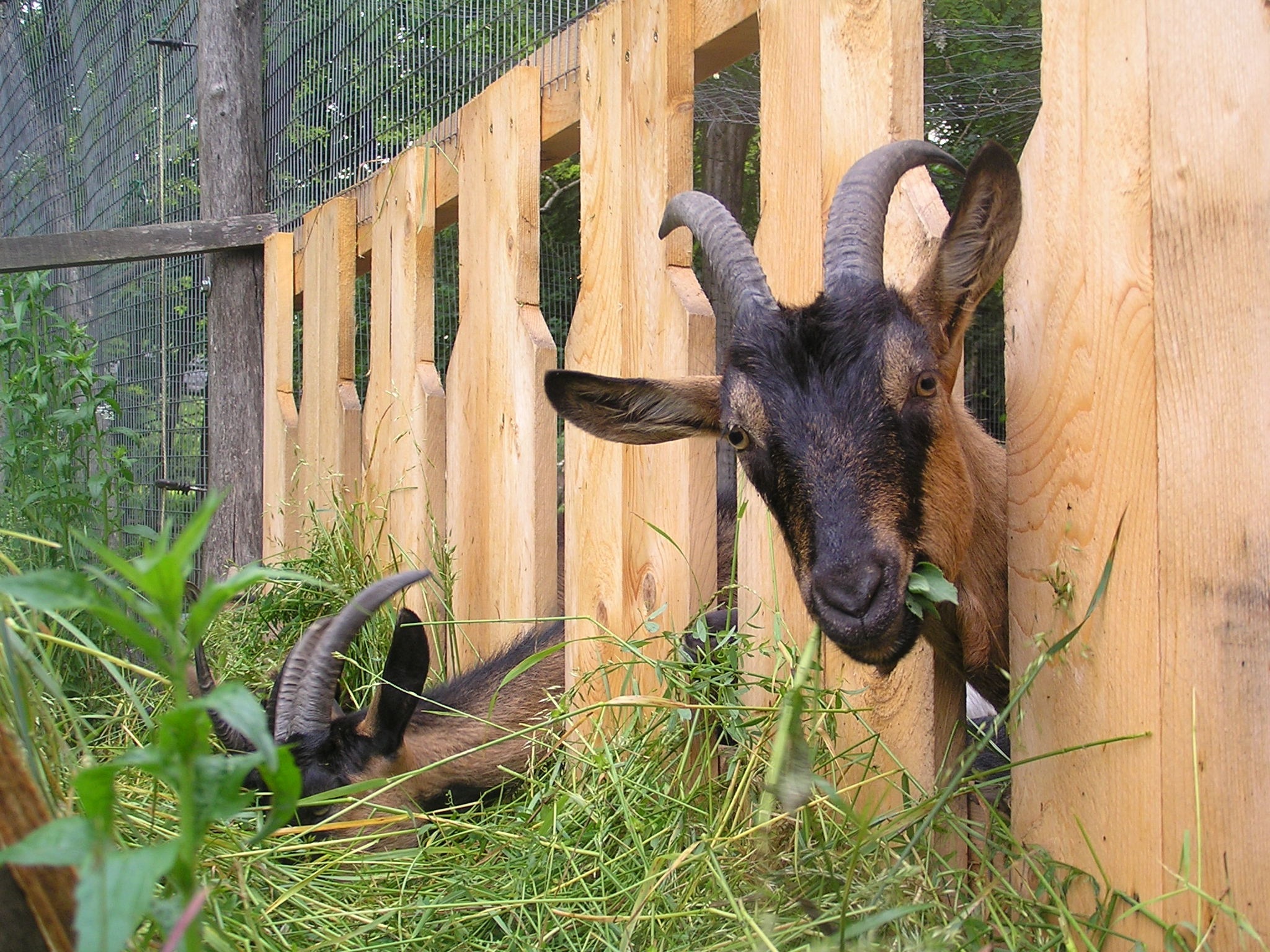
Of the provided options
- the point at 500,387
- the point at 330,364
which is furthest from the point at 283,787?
the point at 330,364

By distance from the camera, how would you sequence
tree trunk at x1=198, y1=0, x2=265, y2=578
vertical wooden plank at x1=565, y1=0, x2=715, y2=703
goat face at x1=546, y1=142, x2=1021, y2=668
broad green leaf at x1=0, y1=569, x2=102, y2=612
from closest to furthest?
broad green leaf at x1=0, y1=569, x2=102, y2=612
goat face at x1=546, y1=142, x2=1021, y2=668
vertical wooden plank at x1=565, y1=0, x2=715, y2=703
tree trunk at x1=198, y1=0, x2=265, y2=578

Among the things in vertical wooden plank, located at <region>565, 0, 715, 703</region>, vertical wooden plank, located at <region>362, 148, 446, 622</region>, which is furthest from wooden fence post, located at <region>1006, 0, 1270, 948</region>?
vertical wooden plank, located at <region>362, 148, 446, 622</region>

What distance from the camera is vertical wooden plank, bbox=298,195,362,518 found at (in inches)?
223

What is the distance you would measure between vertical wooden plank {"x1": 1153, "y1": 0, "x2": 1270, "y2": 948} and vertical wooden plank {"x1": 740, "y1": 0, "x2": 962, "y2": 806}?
2.15 ft

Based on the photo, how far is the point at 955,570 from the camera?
2248 millimetres

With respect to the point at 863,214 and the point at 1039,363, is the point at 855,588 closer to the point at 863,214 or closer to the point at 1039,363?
the point at 1039,363

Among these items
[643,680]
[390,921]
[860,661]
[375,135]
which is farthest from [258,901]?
[375,135]

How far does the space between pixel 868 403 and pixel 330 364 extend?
4.37 m

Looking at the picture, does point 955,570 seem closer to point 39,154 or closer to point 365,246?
point 365,246

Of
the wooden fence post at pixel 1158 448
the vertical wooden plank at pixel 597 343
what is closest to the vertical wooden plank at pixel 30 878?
the wooden fence post at pixel 1158 448

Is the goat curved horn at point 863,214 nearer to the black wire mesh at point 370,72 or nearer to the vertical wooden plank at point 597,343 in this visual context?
the vertical wooden plank at point 597,343

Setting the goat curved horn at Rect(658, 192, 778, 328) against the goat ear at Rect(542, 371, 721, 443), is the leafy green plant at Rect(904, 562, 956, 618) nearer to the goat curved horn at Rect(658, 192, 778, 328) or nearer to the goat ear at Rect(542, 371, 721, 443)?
the goat curved horn at Rect(658, 192, 778, 328)

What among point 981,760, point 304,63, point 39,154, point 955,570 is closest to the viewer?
point 955,570

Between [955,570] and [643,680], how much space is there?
1221 mm
